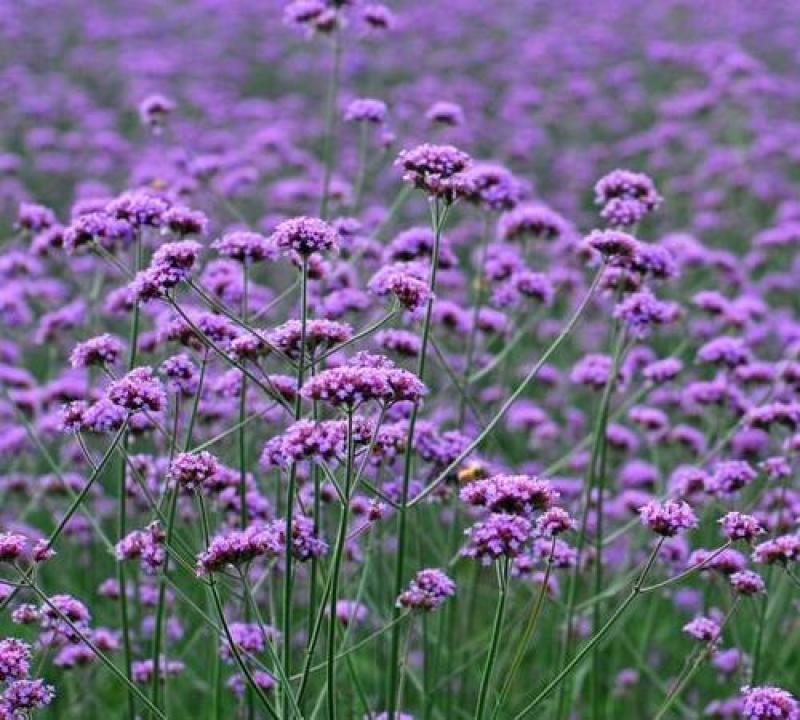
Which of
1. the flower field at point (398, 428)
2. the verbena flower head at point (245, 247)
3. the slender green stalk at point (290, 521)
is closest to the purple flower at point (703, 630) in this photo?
the flower field at point (398, 428)

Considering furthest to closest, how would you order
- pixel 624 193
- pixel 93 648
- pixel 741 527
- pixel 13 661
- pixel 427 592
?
pixel 624 193, pixel 427 592, pixel 741 527, pixel 13 661, pixel 93 648

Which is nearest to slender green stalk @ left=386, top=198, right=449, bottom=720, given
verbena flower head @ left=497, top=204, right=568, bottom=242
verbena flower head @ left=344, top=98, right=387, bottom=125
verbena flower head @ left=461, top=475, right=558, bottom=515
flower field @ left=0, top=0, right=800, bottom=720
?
flower field @ left=0, top=0, right=800, bottom=720

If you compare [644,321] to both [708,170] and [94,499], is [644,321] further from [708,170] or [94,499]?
[708,170]

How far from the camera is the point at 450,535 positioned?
4480 mm

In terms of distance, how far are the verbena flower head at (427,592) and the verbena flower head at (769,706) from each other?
721 mm

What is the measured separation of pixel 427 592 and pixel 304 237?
2.87 ft

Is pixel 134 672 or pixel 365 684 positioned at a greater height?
pixel 134 672

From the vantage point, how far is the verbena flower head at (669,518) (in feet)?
9.98

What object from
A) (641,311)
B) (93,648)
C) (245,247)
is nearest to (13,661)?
(93,648)

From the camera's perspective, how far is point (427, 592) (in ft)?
11.0

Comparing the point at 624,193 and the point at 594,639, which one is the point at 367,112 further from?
A: the point at 594,639

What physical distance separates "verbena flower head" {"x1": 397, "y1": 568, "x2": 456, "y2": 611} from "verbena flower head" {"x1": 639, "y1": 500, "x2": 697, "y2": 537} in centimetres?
55

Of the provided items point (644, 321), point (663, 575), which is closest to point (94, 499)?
point (663, 575)

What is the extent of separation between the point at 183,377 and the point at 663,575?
2.51m
